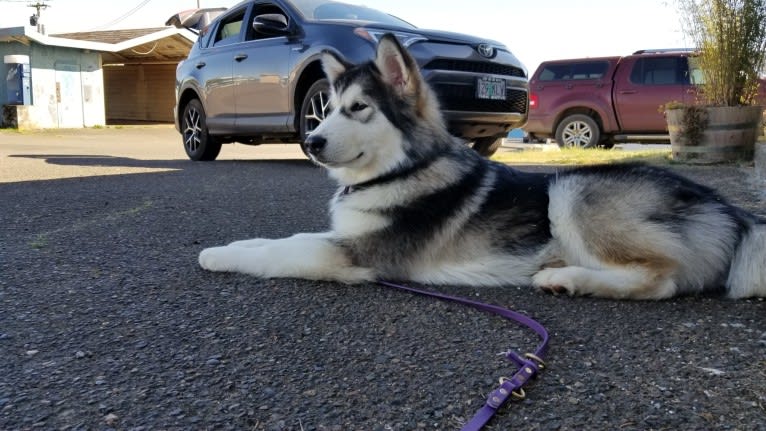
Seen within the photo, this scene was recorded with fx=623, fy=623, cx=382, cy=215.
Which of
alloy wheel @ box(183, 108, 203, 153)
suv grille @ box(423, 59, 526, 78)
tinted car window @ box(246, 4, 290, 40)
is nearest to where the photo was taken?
suv grille @ box(423, 59, 526, 78)

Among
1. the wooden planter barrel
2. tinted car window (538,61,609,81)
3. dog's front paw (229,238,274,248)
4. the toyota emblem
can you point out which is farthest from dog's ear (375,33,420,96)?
tinted car window (538,61,609,81)

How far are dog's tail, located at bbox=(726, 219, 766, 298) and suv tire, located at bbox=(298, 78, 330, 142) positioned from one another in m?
5.09

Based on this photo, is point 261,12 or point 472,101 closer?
point 472,101

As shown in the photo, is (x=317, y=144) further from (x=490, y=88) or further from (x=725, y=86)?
(x=725, y=86)

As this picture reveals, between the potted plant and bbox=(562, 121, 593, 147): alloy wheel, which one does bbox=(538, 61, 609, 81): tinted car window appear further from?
the potted plant

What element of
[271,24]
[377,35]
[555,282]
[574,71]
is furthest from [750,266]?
[574,71]

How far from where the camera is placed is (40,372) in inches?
75.7

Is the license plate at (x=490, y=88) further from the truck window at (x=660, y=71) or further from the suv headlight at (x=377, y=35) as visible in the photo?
the truck window at (x=660, y=71)

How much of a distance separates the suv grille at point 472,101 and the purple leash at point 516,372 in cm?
412

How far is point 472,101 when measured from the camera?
705cm

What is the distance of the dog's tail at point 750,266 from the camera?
2.59 m

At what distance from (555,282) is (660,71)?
38.6ft

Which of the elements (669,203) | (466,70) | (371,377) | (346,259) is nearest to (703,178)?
(466,70)

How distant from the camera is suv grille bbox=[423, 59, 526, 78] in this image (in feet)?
22.2
